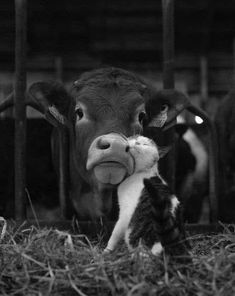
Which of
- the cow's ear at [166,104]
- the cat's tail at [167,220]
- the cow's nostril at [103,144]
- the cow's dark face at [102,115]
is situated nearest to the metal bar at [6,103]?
the cow's dark face at [102,115]

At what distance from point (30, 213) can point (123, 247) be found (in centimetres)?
251

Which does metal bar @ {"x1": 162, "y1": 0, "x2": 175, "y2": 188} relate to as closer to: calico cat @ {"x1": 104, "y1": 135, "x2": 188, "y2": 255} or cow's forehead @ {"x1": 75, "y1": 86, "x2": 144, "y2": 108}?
cow's forehead @ {"x1": 75, "y1": 86, "x2": 144, "y2": 108}

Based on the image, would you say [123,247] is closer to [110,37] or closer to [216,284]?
[216,284]

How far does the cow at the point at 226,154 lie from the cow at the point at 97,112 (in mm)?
968

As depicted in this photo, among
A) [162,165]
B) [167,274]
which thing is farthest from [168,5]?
[167,274]

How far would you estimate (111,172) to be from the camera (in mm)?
2586

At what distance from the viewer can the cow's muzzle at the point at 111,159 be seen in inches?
97.6

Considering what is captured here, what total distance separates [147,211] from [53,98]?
5.46 ft

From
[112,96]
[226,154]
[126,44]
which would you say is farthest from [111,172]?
[126,44]

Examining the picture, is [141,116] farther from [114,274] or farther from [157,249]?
[114,274]

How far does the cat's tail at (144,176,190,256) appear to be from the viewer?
1.75 meters

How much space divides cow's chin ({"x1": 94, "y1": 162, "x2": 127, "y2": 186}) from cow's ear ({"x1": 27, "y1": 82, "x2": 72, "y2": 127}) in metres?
1.04

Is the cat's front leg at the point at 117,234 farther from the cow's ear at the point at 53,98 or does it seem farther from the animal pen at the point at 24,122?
the cow's ear at the point at 53,98

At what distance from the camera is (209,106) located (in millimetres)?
6762
